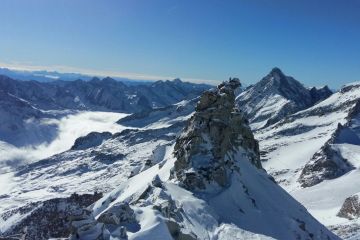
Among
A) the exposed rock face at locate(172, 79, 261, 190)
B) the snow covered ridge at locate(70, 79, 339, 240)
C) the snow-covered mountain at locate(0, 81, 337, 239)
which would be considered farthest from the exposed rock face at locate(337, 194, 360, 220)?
the exposed rock face at locate(172, 79, 261, 190)

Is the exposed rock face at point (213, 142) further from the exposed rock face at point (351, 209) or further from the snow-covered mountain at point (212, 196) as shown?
the exposed rock face at point (351, 209)

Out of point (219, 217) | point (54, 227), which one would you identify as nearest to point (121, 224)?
point (219, 217)

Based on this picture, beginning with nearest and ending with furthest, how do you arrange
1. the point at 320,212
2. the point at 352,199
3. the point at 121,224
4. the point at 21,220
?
the point at 121,224 < the point at 352,199 < the point at 320,212 < the point at 21,220

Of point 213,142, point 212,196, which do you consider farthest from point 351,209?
point 212,196

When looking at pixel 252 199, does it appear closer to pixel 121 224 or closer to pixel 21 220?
pixel 121 224

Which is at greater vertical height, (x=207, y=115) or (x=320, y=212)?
(x=207, y=115)

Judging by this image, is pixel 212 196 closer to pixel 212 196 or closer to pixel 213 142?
pixel 212 196
